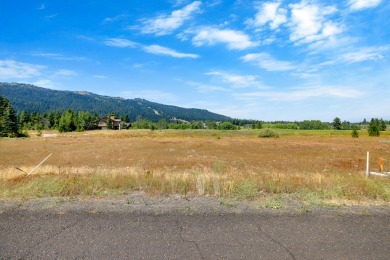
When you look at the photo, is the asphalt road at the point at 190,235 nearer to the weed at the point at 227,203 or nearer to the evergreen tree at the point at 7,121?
the weed at the point at 227,203

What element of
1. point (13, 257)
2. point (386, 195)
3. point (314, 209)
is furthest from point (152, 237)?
point (386, 195)

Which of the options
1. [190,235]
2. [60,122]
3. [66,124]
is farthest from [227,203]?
[60,122]

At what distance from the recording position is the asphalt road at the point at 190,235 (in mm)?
5219

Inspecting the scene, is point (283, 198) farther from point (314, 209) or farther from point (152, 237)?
point (152, 237)

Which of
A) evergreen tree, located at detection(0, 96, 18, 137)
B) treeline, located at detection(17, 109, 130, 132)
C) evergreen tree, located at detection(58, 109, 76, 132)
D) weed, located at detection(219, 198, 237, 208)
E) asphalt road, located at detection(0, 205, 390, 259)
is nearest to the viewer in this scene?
asphalt road, located at detection(0, 205, 390, 259)

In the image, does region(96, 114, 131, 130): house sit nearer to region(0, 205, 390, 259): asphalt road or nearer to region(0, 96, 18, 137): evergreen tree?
region(0, 96, 18, 137): evergreen tree

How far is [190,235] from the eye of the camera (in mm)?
5934

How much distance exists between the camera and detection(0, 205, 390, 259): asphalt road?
522 centimetres

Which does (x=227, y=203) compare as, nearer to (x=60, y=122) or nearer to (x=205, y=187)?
(x=205, y=187)

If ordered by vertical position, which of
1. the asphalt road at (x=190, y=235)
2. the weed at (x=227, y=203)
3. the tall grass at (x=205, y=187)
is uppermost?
the tall grass at (x=205, y=187)

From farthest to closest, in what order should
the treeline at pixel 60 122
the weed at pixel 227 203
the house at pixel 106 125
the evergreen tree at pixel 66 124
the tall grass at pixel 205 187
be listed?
the house at pixel 106 125 → the treeline at pixel 60 122 → the evergreen tree at pixel 66 124 → the tall grass at pixel 205 187 → the weed at pixel 227 203

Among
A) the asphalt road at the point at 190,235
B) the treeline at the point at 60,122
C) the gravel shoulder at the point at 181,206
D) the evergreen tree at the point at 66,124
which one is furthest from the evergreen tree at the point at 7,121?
the asphalt road at the point at 190,235

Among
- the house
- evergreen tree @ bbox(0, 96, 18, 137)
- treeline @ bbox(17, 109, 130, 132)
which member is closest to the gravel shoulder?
evergreen tree @ bbox(0, 96, 18, 137)

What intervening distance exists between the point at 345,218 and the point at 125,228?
5033 mm
